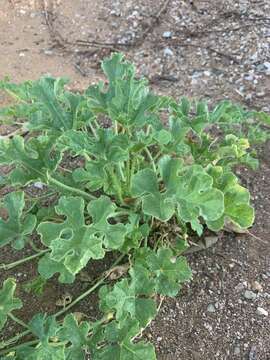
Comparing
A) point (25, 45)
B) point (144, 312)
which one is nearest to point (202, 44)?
point (25, 45)

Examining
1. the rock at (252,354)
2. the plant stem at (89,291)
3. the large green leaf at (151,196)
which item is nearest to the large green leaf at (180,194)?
the large green leaf at (151,196)

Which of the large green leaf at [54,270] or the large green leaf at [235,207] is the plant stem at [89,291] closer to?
the large green leaf at [54,270]

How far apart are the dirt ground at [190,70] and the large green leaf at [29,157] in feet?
1.79

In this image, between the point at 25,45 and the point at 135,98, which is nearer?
the point at 135,98

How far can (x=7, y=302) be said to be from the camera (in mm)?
2121

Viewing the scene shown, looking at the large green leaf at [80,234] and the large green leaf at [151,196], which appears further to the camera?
the large green leaf at [151,196]

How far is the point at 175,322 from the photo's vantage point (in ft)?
8.24

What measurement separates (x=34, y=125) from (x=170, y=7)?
8.28 feet

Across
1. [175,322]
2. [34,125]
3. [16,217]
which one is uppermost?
[34,125]

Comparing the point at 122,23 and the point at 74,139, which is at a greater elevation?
the point at 74,139

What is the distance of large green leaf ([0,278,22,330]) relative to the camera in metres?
2.09

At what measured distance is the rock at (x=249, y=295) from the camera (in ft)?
8.49

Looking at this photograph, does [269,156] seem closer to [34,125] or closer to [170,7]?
[34,125]

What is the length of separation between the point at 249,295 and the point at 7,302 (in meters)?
1.03
